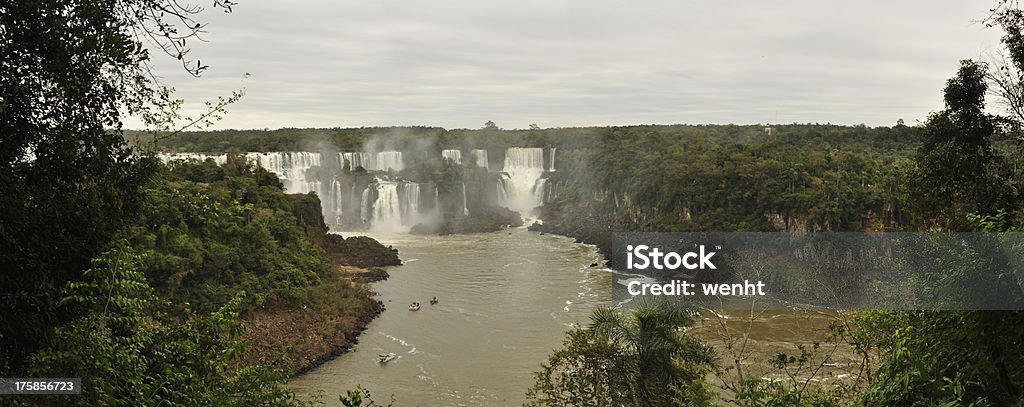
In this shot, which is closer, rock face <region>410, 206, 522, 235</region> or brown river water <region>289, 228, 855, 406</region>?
brown river water <region>289, 228, 855, 406</region>

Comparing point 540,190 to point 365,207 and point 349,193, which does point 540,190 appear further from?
point 349,193

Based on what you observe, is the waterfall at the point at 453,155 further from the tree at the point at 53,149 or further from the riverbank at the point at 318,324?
the tree at the point at 53,149

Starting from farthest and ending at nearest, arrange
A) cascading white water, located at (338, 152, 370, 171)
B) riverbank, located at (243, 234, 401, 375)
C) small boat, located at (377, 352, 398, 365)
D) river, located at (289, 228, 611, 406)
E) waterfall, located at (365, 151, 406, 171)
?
waterfall, located at (365, 151, 406, 171) → cascading white water, located at (338, 152, 370, 171) → small boat, located at (377, 352, 398, 365) → riverbank, located at (243, 234, 401, 375) → river, located at (289, 228, 611, 406)

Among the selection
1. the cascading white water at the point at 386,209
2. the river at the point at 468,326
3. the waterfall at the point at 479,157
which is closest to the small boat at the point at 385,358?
the river at the point at 468,326

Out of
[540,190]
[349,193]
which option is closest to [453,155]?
[540,190]

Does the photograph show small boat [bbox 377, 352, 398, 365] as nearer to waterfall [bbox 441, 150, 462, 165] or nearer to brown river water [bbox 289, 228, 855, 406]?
brown river water [bbox 289, 228, 855, 406]

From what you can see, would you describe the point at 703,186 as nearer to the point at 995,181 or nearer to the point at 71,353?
the point at 995,181

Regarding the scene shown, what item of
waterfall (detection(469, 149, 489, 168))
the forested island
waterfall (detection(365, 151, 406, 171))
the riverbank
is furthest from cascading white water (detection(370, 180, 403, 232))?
the riverbank
